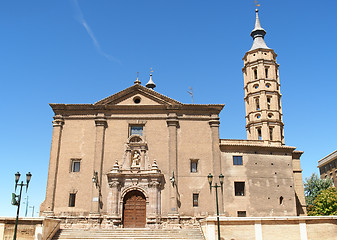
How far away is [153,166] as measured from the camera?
100ft

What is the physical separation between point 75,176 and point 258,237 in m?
16.5

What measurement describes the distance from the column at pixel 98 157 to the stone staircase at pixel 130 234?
287cm

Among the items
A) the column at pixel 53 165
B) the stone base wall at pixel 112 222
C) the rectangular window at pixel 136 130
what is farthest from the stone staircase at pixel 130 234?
the rectangular window at pixel 136 130

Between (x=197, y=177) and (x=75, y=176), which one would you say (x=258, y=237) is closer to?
(x=197, y=177)

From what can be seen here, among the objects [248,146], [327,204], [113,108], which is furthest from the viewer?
[327,204]

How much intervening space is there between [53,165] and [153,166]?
8982 millimetres

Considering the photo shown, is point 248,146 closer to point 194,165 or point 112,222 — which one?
point 194,165

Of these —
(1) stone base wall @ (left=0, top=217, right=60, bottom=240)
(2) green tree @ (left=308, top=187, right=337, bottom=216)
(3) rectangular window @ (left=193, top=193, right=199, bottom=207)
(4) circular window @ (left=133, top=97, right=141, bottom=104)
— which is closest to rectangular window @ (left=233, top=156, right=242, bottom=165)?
(3) rectangular window @ (left=193, top=193, right=199, bottom=207)

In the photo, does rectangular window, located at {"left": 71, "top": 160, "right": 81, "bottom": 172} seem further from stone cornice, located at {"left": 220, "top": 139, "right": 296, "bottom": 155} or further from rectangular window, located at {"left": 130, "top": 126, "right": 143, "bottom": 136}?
stone cornice, located at {"left": 220, "top": 139, "right": 296, "bottom": 155}

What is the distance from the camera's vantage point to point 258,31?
142ft

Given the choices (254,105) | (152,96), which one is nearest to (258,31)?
(254,105)

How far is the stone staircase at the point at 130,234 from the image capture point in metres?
25.6

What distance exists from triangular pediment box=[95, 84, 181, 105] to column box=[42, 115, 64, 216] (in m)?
4.41

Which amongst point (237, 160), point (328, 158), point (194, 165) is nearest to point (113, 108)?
point (194, 165)
